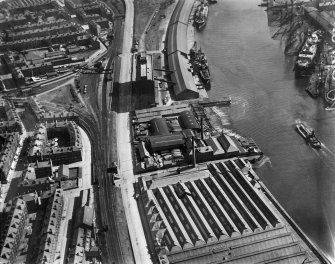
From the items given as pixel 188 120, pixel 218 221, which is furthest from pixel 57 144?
pixel 218 221

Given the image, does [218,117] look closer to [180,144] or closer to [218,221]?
[180,144]

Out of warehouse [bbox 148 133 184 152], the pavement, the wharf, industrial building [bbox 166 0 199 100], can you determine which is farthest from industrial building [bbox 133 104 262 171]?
the pavement

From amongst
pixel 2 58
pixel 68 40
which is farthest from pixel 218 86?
pixel 2 58

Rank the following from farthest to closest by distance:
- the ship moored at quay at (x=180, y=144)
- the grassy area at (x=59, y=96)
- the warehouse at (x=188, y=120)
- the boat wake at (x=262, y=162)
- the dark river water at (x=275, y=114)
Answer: the grassy area at (x=59, y=96) → the warehouse at (x=188, y=120) → the boat wake at (x=262, y=162) → the dark river water at (x=275, y=114) → the ship moored at quay at (x=180, y=144)

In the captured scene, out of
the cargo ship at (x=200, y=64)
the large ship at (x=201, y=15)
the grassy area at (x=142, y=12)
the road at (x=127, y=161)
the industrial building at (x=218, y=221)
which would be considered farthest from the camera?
the large ship at (x=201, y=15)

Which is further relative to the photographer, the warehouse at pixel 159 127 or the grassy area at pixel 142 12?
the grassy area at pixel 142 12

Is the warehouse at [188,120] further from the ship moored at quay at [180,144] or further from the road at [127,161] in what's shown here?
the road at [127,161]

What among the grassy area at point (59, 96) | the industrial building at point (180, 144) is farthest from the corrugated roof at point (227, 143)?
the grassy area at point (59, 96)
